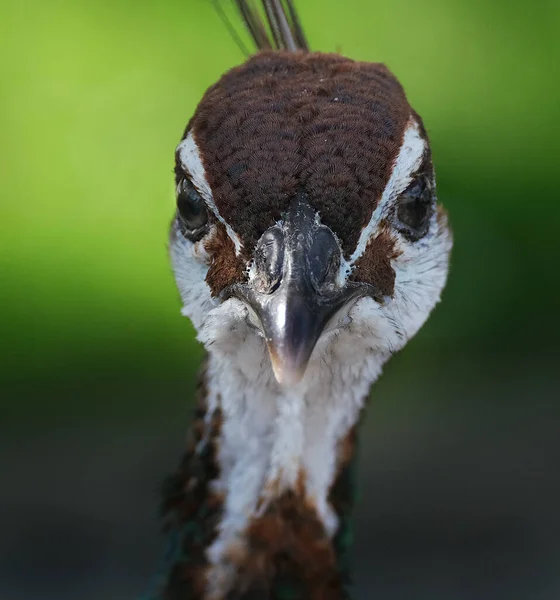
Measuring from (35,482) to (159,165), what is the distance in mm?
1132

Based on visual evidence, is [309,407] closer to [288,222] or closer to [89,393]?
[288,222]

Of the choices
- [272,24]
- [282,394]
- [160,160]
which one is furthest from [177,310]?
[282,394]

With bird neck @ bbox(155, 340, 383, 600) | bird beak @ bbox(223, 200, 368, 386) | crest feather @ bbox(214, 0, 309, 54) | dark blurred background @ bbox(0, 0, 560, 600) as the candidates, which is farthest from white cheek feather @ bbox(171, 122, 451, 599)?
dark blurred background @ bbox(0, 0, 560, 600)

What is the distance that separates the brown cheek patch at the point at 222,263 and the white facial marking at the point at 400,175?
17 centimetres

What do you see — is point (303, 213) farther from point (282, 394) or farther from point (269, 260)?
Answer: point (282, 394)

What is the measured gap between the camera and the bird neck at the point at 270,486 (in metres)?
1.64

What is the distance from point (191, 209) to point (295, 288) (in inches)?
13.5

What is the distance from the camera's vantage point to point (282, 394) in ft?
5.37

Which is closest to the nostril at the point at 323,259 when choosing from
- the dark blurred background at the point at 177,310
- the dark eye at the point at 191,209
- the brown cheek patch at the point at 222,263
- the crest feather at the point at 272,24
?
the brown cheek patch at the point at 222,263

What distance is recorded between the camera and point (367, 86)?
156cm

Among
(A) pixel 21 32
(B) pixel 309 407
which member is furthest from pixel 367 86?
(A) pixel 21 32

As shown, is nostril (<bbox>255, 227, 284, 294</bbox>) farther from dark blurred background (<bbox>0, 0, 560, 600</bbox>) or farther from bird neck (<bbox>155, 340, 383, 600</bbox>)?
dark blurred background (<bbox>0, 0, 560, 600</bbox>)

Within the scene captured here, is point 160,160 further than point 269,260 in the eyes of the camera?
Yes

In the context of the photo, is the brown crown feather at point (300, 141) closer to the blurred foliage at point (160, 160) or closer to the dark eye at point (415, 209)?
the dark eye at point (415, 209)
